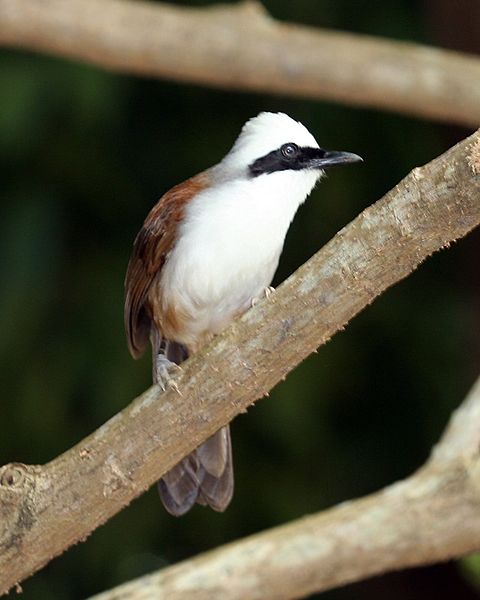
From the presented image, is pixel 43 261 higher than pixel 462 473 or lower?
lower

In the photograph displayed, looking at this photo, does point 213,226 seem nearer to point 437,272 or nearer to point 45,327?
point 45,327

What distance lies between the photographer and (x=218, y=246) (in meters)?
3.56

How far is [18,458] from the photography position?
5.65 meters

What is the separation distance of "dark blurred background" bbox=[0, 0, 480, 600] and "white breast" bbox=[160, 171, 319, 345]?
72.1 inches

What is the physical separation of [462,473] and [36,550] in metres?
1.47

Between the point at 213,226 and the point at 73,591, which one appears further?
the point at 73,591

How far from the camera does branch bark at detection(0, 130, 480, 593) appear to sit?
2.66m

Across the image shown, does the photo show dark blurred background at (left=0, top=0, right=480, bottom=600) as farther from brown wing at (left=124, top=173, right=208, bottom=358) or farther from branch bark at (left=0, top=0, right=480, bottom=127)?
brown wing at (left=124, top=173, right=208, bottom=358)

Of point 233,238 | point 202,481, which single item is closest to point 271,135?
point 233,238

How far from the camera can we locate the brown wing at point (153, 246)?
3.75 metres

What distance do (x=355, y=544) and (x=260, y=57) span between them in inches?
83.8

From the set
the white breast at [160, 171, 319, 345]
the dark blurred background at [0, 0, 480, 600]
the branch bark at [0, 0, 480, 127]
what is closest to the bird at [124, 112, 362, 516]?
the white breast at [160, 171, 319, 345]

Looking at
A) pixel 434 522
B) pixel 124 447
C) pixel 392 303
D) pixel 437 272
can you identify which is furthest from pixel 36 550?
pixel 437 272

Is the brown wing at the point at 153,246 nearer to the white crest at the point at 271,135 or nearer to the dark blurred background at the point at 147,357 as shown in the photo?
the white crest at the point at 271,135
